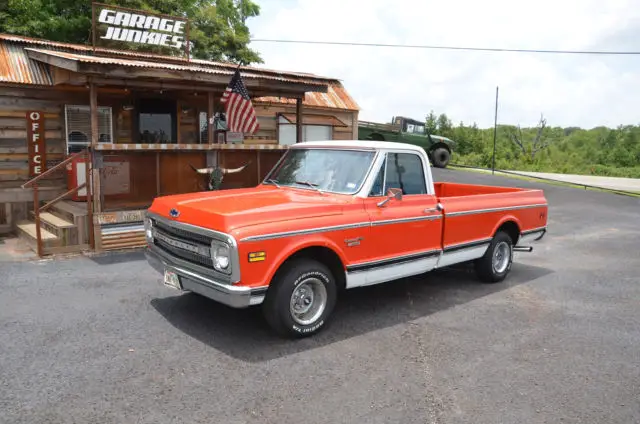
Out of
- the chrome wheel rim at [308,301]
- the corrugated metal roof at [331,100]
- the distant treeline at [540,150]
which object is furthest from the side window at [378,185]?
the distant treeline at [540,150]

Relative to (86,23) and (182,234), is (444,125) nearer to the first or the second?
(86,23)

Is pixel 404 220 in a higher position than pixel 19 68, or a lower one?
lower

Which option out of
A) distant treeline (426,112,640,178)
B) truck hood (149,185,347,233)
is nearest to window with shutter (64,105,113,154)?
truck hood (149,185,347,233)

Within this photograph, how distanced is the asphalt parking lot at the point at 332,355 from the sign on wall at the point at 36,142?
4.45 m

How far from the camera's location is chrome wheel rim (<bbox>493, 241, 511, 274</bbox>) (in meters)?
7.55

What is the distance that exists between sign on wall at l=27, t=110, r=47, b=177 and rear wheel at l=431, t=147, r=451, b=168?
66.5ft

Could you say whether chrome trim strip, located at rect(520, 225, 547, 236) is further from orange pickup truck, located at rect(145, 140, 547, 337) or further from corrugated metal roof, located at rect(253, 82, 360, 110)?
corrugated metal roof, located at rect(253, 82, 360, 110)

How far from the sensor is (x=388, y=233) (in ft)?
18.9

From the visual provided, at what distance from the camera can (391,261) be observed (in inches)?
230

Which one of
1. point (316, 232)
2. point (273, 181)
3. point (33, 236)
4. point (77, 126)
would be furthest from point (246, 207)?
point (77, 126)

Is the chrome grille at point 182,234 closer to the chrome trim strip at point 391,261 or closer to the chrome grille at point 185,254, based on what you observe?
the chrome grille at point 185,254

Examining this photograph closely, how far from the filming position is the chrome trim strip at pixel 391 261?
5.50 m

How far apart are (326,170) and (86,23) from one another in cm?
2085

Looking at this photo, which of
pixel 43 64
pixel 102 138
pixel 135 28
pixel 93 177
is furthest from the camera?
pixel 102 138
